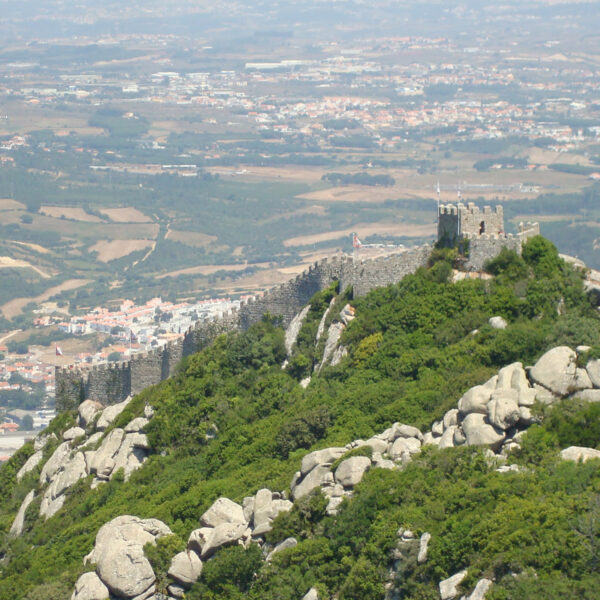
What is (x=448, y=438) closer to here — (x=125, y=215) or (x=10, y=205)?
(x=125, y=215)

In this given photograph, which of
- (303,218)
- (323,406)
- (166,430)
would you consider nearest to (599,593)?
(323,406)

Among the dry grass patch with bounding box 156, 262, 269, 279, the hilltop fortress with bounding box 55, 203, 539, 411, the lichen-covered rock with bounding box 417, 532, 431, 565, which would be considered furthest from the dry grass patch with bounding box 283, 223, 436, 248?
the lichen-covered rock with bounding box 417, 532, 431, 565

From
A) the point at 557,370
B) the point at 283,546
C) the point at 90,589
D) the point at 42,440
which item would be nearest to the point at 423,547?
the point at 283,546

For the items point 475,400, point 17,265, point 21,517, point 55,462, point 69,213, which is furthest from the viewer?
point 69,213

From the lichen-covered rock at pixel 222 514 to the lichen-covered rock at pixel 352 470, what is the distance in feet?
7.00

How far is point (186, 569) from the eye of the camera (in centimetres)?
2653

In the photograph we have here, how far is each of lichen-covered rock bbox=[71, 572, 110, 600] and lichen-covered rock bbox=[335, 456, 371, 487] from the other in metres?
4.94

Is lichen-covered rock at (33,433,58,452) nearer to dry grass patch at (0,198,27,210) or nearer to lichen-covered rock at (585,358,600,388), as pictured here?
lichen-covered rock at (585,358,600,388)

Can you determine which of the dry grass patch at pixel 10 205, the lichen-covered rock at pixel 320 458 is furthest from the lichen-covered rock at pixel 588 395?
the dry grass patch at pixel 10 205

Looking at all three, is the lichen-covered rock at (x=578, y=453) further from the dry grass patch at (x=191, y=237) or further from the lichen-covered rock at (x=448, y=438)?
the dry grass patch at (x=191, y=237)

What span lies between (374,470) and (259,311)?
16.3m

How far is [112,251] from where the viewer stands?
512ft

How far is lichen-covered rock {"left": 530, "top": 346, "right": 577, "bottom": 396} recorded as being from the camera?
2717 centimetres

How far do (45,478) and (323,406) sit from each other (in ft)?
38.6
